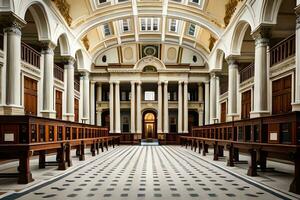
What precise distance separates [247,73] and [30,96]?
1385 cm

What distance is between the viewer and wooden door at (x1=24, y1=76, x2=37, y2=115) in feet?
54.9

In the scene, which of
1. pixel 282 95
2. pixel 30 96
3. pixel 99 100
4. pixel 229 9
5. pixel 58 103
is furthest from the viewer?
pixel 99 100

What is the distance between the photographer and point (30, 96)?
56.7ft

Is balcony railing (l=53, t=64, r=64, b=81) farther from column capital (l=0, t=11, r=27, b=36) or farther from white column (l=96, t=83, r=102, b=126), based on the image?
column capital (l=0, t=11, r=27, b=36)

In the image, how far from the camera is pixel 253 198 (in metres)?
5.51

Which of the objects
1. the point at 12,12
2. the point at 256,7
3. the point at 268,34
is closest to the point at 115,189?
the point at 12,12

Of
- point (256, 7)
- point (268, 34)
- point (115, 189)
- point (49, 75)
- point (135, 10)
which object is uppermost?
point (135, 10)

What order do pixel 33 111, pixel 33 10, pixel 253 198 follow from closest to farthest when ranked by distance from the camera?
1. pixel 253 198
2. pixel 33 10
3. pixel 33 111

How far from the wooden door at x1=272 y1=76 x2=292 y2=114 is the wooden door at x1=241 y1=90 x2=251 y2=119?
427cm

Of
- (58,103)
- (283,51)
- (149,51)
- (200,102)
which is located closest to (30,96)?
(58,103)

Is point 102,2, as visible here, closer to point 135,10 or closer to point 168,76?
point 135,10

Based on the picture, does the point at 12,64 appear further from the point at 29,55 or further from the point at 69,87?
the point at 69,87

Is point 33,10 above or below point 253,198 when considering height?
above

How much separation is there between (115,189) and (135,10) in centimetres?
1695
